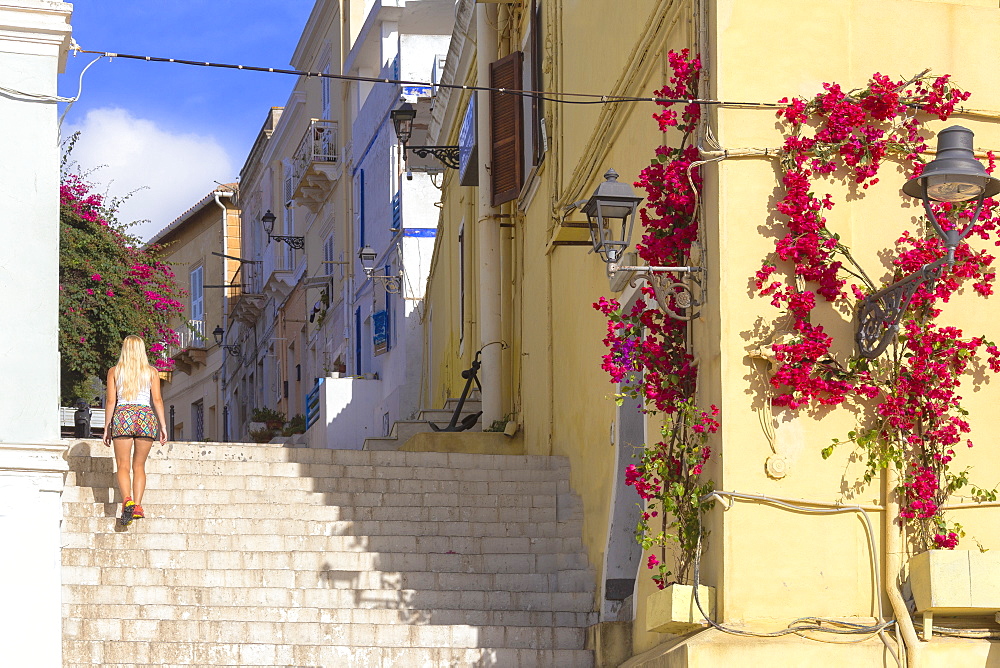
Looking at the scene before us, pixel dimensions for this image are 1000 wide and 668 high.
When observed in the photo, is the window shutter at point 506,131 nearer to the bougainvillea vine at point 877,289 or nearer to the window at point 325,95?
the bougainvillea vine at point 877,289

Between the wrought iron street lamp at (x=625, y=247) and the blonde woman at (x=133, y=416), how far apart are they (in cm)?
449

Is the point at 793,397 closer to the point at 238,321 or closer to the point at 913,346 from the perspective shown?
the point at 913,346

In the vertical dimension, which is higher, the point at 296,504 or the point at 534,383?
the point at 534,383

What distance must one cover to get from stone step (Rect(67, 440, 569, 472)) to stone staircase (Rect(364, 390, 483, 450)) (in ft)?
11.8

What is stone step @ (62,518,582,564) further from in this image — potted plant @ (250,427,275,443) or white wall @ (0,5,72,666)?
potted plant @ (250,427,275,443)

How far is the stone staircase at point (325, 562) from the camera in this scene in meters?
9.85

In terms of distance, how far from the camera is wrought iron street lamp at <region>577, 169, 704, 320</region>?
8.40m

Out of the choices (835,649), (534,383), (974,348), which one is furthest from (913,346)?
(534,383)

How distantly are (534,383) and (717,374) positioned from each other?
23.1ft

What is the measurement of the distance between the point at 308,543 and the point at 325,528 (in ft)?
1.00

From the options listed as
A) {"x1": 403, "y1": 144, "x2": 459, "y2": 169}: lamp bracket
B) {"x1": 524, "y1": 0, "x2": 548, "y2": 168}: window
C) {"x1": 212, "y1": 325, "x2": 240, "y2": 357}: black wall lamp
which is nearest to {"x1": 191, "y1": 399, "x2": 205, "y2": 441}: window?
{"x1": 212, "y1": 325, "x2": 240, "y2": 357}: black wall lamp

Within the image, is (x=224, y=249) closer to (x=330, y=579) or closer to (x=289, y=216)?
(x=289, y=216)

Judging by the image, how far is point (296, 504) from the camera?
476 inches

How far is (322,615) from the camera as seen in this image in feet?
34.0
